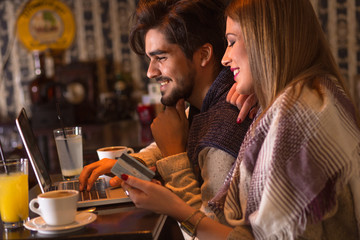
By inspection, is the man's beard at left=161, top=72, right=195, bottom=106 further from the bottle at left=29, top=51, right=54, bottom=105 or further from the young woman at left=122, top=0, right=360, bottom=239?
the bottle at left=29, top=51, right=54, bottom=105

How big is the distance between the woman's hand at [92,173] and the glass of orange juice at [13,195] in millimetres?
247

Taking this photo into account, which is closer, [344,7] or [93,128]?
[93,128]

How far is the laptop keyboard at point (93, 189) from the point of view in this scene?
1314mm

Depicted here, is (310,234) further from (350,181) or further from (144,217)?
(144,217)

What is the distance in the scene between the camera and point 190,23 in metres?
1.85

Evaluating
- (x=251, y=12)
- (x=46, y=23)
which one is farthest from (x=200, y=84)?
(x=46, y=23)

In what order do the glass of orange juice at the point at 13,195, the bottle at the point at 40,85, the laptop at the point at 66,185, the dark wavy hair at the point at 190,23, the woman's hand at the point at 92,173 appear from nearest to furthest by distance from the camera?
the glass of orange juice at the point at 13,195, the laptop at the point at 66,185, the woman's hand at the point at 92,173, the dark wavy hair at the point at 190,23, the bottle at the point at 40,85

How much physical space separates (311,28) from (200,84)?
709mm

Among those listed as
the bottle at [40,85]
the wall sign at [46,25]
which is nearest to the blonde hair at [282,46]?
the bottle at [40,85]

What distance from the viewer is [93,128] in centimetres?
405

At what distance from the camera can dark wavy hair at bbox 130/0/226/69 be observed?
1.84 meters

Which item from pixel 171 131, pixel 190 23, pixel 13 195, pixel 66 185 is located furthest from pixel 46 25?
pixel 13 195

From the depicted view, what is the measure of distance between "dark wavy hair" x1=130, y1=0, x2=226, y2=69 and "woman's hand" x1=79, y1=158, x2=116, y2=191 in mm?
592

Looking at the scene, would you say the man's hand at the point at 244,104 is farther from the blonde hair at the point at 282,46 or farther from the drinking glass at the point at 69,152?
the drinking glass at the point at 69,152
